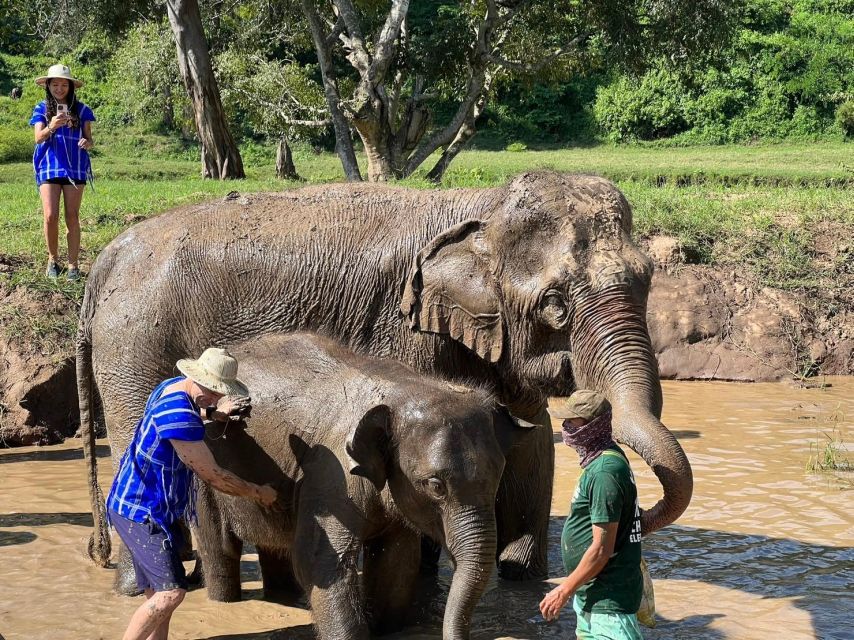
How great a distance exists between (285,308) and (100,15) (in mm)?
14411

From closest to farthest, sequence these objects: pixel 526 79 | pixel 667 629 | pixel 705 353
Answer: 1. pixel 667 629
2. pixel 705 353
3. pixel 526 79

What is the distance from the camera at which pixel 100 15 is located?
61.0 feet

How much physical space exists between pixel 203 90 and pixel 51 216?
363 inches

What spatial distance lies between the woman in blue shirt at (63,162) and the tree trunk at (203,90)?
8.52 meters

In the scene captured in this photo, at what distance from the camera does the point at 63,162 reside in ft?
34.1

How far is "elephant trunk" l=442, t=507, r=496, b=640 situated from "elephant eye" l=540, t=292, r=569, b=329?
1.03 metres

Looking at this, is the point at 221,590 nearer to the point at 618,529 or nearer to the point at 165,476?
the point at 165,476

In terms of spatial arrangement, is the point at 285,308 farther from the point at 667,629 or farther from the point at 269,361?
the point at 667,629

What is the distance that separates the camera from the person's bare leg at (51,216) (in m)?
10.2

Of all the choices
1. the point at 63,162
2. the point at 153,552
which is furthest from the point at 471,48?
the point at 153,552

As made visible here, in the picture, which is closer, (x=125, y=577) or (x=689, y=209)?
(x=125, y=577)

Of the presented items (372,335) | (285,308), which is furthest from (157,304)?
(372,335)

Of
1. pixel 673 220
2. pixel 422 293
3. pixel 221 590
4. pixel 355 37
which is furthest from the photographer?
pixel 355 37

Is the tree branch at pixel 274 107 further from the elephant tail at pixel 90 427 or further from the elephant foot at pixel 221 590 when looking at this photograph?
the elephant foot at pixel 221 590
